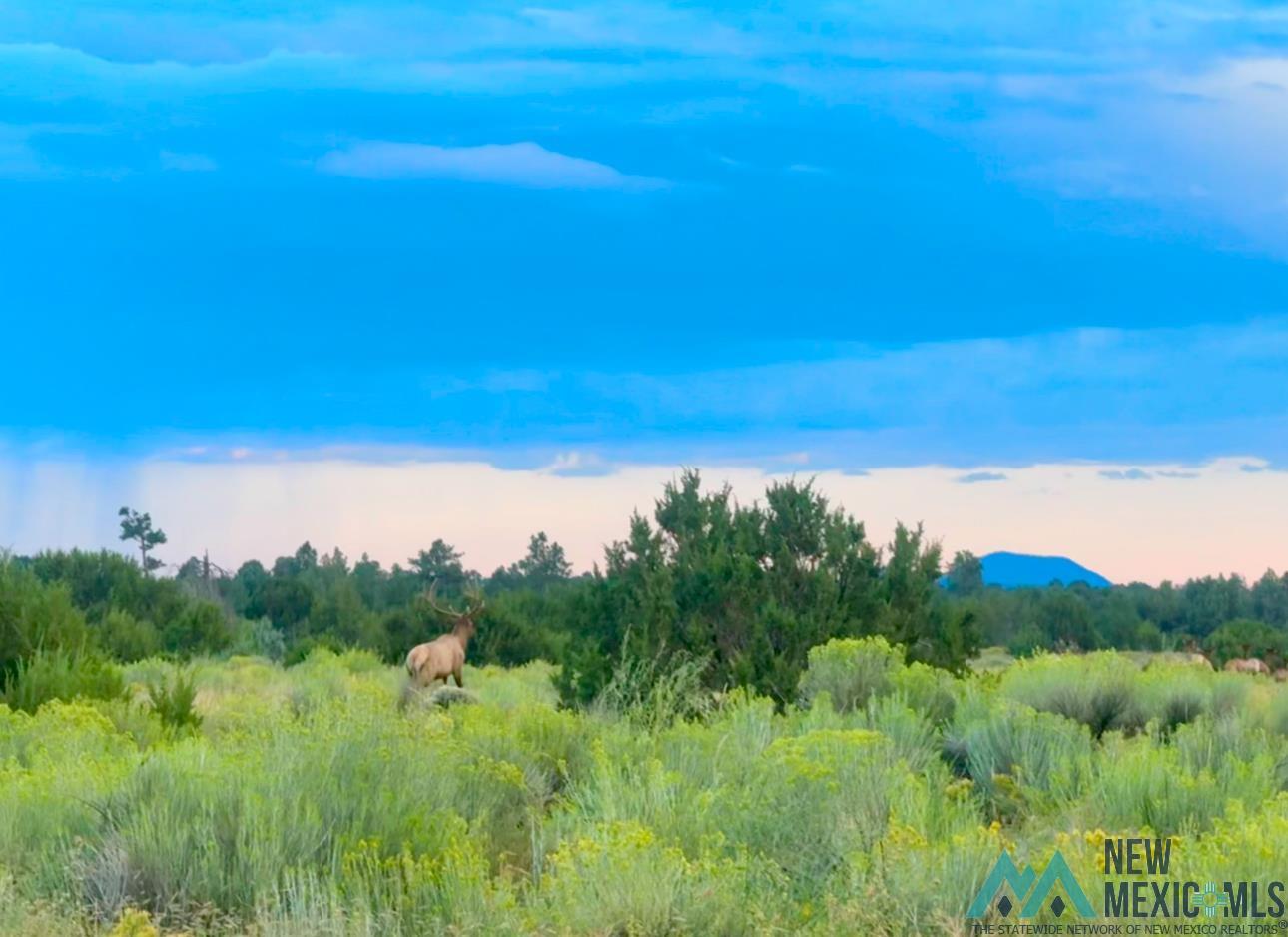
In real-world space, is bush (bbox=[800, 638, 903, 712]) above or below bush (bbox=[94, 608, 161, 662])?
above

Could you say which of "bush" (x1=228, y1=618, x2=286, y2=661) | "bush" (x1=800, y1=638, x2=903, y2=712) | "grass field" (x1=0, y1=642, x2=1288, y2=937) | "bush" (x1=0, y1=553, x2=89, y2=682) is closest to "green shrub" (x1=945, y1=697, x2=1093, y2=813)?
"grass field" (x1=0, y1=642, x2=1288, y2=937)

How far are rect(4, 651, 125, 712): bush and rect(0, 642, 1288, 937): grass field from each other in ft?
9.98

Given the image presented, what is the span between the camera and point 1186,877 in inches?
232

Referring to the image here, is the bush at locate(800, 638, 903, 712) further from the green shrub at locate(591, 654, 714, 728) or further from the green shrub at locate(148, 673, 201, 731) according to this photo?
the green shrub at locate(148, 673, 201, 731)

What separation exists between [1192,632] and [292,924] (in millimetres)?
62327

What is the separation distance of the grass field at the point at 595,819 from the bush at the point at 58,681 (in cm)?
304

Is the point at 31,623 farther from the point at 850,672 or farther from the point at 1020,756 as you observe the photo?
the point at 1020,756

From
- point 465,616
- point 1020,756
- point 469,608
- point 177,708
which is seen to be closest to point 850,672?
point 1020,756

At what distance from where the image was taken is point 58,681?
46.2ft

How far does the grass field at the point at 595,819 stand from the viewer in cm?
589

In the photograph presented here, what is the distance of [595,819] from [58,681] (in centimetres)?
869

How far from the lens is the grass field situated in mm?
5895

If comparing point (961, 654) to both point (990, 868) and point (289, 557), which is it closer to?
point (990, 868)

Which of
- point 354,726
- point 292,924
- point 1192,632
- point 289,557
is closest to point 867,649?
point 354,726
